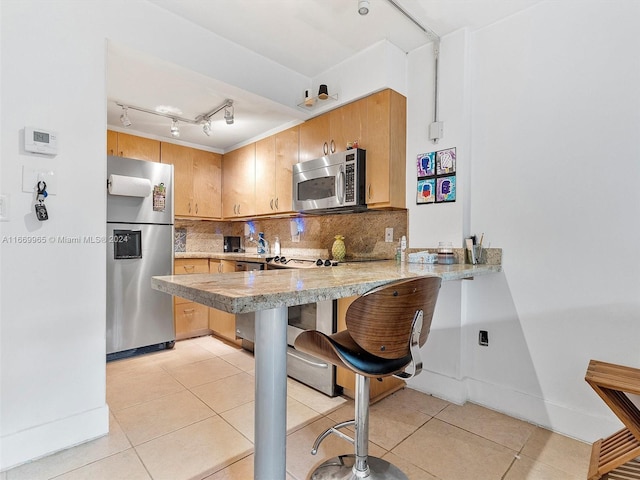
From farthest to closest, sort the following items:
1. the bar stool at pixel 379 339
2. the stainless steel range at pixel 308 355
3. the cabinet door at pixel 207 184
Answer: the cabinet door at pixel 207 184
the stainless steel range at pixel 308 355
the bar stool at pixel 379 339

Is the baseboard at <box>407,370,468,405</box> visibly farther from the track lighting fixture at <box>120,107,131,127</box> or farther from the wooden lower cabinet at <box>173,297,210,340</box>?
the track lighting fixture at <box>120,107,131,127</box>

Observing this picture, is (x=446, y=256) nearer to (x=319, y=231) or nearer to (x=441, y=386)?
(x=441, y=386)

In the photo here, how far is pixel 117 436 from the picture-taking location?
1820 millimetres

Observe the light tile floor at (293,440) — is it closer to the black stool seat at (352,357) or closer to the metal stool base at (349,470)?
the metal stool base at (349,470)

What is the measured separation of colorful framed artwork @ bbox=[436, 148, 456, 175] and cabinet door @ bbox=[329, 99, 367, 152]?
1.92ft

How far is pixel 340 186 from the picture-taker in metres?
2.63

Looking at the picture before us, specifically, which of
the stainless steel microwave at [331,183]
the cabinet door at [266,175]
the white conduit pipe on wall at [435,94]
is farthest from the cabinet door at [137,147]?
the white conduit pipe on wall at [435,94]

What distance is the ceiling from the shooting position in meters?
1.98

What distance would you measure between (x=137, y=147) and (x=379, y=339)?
358 centimetres

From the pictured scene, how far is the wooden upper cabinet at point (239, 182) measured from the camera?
12.5 feet

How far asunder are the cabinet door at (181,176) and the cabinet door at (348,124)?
2.08m

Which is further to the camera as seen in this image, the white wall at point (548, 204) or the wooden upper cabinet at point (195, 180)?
the wooden upper cabinet at point (195, 180)

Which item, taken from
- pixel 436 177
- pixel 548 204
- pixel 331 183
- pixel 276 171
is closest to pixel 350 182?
pixel 331 183

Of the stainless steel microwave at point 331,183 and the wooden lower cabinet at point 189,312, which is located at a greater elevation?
the stainless steel microwave at point 331,183
